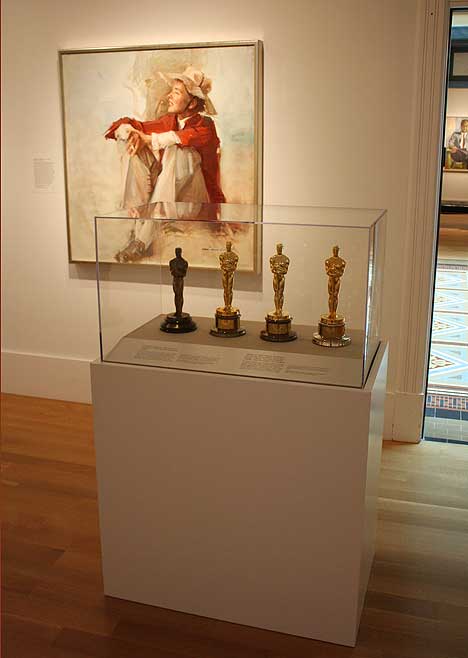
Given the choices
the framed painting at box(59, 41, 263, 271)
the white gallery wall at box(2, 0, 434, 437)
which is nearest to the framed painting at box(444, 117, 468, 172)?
the white gallery wall at box(2, 0, 434, 437)

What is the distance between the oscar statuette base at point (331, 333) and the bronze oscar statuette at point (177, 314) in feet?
1.77

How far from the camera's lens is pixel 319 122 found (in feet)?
15.5

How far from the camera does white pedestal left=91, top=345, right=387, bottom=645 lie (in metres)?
2.79

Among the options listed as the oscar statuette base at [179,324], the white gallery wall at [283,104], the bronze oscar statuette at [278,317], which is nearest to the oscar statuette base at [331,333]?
the bronze oscar statuette at [278,317]

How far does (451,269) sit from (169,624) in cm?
321

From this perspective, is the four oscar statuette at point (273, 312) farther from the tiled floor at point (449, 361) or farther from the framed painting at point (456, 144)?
the tiled floor at point (449, 361)

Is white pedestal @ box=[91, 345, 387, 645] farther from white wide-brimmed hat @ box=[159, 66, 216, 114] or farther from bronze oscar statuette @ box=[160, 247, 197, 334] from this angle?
white wide-brimmed hat @ box=[159, 66, 216, 114]

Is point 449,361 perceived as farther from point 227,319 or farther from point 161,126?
point 227,319

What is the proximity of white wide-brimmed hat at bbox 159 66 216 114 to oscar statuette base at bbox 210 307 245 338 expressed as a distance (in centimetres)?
229

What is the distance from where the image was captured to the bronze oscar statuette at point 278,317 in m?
2.80

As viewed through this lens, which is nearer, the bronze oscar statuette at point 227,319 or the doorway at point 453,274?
the bronze oscar statuette at point 227,319

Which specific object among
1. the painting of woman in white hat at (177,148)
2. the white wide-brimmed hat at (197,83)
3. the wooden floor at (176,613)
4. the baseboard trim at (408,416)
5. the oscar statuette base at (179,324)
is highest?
the white wide-brimmed hat at (197,83)

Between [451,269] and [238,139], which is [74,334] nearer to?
[238,139]

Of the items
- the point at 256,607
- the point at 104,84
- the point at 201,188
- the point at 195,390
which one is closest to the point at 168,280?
the point at 195,390
